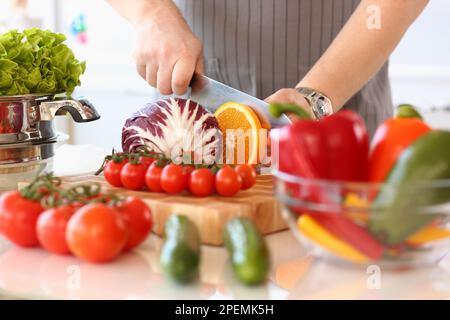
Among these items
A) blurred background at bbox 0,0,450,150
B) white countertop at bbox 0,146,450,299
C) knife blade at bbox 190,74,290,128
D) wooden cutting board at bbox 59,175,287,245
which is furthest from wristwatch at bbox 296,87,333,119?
blurred background at bbox 0,0,450,150

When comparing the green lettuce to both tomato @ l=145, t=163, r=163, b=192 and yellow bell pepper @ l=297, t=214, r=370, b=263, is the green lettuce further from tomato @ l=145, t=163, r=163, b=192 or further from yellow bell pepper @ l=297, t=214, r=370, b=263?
yellow bell pepper @ l=297, t=214, r=370, b=263

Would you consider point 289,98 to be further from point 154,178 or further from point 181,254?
point 181,254

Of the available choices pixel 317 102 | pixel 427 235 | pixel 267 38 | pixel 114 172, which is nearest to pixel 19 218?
pixel 114 172

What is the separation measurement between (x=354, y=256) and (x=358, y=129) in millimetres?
172

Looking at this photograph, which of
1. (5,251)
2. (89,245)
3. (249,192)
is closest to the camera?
(89,245)

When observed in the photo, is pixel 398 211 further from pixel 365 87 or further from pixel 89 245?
pixel 365 87

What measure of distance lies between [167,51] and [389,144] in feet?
2.93

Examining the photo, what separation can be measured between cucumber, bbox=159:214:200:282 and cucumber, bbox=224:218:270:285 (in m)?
0.05

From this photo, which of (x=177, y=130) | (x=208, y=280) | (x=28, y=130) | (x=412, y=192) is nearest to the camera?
(x=412, y=192)

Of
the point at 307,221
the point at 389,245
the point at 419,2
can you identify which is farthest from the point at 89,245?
the point at 419,2

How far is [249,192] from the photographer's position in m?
1.29

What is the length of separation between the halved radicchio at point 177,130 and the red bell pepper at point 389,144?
653mm

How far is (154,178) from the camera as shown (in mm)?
1267

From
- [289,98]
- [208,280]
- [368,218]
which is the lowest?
[208,280]
